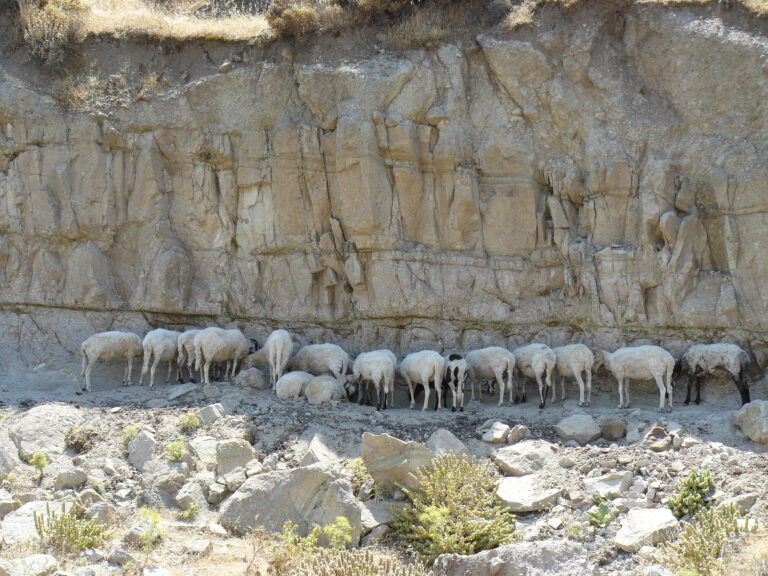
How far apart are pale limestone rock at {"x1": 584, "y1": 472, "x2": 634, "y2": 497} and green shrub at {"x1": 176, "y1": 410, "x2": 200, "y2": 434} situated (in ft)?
23.8

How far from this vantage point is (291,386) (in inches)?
709

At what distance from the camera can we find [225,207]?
21.7 meters

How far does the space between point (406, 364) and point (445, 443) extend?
469cm

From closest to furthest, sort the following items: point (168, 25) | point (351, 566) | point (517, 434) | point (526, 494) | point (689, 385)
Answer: point (351, 566)
point (526, 494)
point (517, 434)
point (689, 385)
point (168, 25)

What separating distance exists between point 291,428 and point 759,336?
411 inches

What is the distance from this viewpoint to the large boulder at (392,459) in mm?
13234

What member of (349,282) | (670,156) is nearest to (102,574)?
(349,282)

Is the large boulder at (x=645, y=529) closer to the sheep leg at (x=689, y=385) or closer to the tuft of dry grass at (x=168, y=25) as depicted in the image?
the sheep leg at (x=689, y=385)

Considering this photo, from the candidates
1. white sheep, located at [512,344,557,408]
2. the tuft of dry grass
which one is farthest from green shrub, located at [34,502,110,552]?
the tuft of dry grass

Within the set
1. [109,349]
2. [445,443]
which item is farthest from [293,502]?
[109,349]

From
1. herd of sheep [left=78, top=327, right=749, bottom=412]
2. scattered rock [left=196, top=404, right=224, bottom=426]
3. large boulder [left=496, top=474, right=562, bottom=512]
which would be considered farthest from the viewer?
herd of sheep [left=78, top=327, right=749, bottom=412]

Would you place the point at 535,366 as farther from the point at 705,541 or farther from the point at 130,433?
the point at 130,433

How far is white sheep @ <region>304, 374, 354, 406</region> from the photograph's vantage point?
17672 mm

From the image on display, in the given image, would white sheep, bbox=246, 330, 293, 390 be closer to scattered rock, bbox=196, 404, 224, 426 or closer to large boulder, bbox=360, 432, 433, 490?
scattered rock, bbox=196, 404, 224, 426
